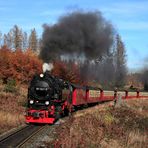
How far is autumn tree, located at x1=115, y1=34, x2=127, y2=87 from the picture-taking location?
8731 cm

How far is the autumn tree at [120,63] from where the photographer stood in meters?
87.3

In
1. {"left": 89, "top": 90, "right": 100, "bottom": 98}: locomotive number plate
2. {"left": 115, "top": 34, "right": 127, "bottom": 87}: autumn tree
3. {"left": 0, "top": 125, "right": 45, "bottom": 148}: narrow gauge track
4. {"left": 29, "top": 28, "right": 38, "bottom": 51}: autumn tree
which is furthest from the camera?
{"left": 29, "top": 28, "right": 38, "bottom": 51}: autumn tree

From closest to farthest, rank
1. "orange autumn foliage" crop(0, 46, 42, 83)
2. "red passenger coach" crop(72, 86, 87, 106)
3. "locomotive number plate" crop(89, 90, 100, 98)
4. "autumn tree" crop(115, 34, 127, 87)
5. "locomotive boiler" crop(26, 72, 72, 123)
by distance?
1. "locomotive boiler" crop(26, 72, 72, 123)
2. "red passenger coach" crop(72, 86, 87, 106)
3. "locomotive number plate" crop(89, 90, 100, 98)
4. "orange autumn foliage" crop(0, 46, 42, 83)
5. "autumn tree" crop(115, 34, 127, 87)

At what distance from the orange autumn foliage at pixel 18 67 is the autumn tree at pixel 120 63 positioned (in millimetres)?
24048

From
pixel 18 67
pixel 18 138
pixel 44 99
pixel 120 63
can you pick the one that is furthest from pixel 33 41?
pixel 18 138

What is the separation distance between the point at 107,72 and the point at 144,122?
178ft

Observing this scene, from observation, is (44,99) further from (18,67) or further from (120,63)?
(120,63)

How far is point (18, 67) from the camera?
67188 millimetres

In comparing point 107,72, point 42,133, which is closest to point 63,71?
point 107,72

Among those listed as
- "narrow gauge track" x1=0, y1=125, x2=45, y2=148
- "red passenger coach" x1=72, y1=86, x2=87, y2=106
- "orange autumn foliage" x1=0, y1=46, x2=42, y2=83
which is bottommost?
"narrow gauge track" x1=0, y1=125, x2=45, y2=148

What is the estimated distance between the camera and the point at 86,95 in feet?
129

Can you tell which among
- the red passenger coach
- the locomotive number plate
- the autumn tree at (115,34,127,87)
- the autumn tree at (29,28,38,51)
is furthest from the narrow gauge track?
the autumn tree at (29,28,38,51)

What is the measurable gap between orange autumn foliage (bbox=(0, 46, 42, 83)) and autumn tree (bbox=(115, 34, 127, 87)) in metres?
24.0

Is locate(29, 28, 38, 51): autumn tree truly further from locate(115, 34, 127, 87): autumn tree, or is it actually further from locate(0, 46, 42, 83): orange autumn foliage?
locate(0, 46, 42, 83): orange autumn foliage
